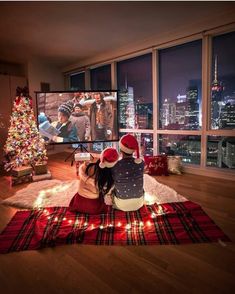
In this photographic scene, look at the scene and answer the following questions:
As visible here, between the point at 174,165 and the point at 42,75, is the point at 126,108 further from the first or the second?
the point at 42,75

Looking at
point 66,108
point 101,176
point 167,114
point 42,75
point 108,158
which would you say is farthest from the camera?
point 42,75

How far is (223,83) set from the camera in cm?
349

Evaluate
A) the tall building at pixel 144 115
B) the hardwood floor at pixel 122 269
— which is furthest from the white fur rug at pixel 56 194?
the tall building at pixel 144 115

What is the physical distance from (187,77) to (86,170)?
276 cm

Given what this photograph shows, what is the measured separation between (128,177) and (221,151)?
220cm

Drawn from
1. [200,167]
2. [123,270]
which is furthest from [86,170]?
[200,167]

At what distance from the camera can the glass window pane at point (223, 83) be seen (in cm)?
340

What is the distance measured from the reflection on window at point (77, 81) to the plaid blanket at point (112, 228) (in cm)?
427

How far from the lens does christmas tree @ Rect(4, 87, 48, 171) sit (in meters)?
3.72

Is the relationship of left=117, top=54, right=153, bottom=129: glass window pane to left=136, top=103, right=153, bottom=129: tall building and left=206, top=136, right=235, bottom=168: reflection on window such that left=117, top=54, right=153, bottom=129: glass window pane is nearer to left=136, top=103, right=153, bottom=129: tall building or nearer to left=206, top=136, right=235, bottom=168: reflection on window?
left=136, top=103, right=153, bottom=129: tall building

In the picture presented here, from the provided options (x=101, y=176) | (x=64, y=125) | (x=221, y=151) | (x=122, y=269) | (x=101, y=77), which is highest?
(x=101, y=77)

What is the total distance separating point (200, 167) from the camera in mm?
3801

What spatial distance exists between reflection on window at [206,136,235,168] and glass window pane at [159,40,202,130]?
0.38m

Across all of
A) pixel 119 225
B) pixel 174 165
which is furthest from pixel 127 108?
pixel 119 225
